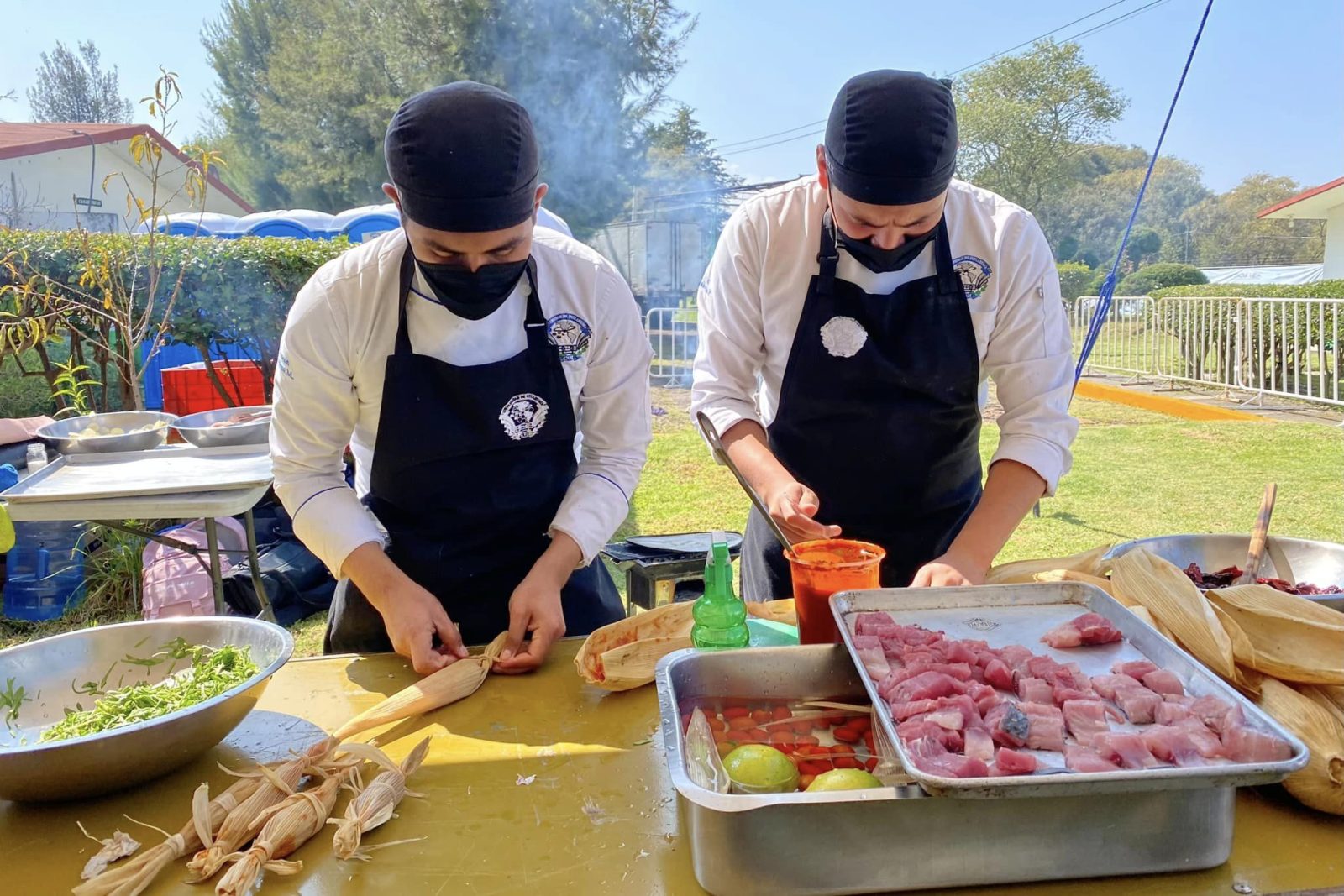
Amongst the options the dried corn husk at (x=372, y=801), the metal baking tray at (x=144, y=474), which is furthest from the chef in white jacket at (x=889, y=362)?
the metal baking tray at (x=144, y=474)

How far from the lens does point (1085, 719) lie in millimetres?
1157

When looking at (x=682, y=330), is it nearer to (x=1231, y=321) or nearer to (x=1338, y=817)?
(x=1231, y=321)

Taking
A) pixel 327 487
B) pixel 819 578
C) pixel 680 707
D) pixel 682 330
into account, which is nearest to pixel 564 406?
pixel 327 487

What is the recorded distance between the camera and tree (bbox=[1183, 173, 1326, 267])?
30641 mm

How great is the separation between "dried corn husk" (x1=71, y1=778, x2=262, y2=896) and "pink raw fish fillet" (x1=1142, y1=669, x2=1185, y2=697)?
1.27 meters

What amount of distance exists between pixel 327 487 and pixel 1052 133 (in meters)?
24.9

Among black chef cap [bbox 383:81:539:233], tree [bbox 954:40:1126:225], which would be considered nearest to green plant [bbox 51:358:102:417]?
black chef cap [bbox 383:81:539:233]

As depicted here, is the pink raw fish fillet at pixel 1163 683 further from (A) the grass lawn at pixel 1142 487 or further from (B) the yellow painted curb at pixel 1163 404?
(B) the yellow painted curb at pixel 1163 404

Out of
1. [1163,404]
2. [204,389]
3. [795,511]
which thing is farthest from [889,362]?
[1163,404]

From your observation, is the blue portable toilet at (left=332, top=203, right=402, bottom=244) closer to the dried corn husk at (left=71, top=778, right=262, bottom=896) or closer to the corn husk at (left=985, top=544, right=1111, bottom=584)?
the corn husk at (left=985, top=544, right=1111, bottom=584)

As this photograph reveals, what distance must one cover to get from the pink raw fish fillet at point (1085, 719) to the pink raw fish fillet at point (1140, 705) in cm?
2

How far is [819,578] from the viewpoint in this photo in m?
1.60

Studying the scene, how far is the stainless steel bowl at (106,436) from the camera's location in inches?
164

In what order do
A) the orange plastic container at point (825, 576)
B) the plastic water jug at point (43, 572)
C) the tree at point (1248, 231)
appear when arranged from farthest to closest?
the tree at point (1248, 231) < the plastic water jug at point (43, 572) < the orange plastic container at point (825, 576)
